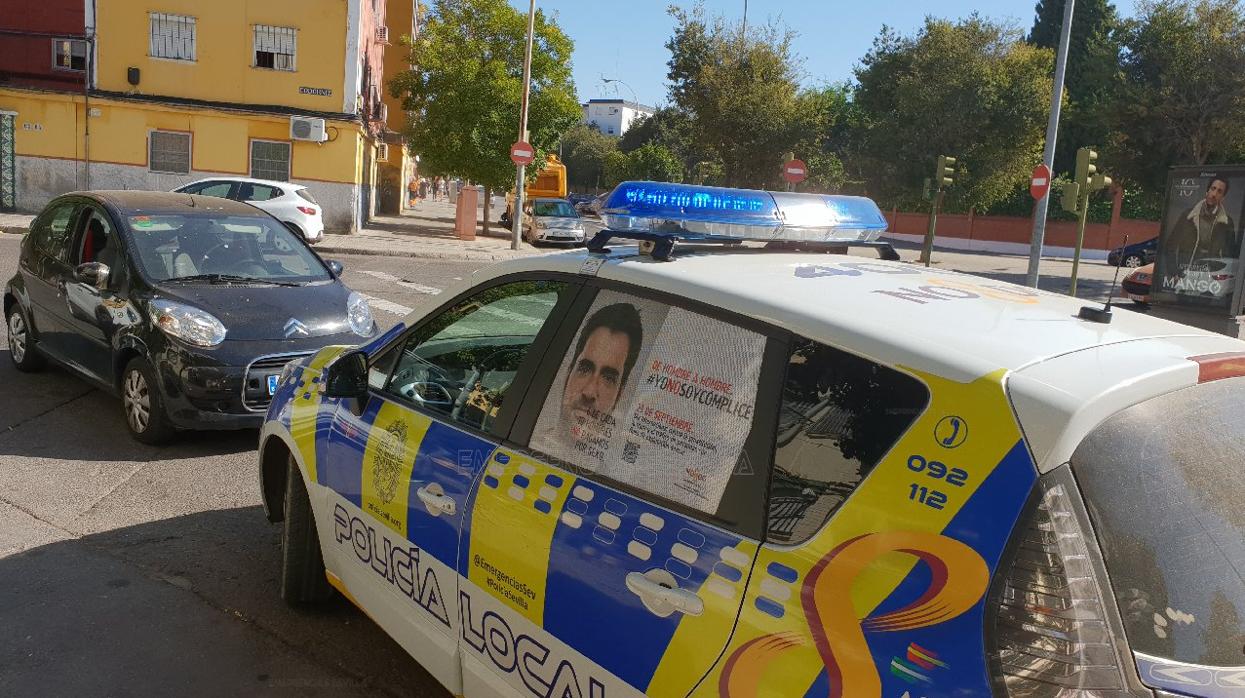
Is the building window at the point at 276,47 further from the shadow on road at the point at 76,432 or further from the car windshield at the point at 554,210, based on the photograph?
the shadow on road at the point at 76,432

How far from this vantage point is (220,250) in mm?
6980

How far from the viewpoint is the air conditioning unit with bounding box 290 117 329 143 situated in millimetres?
25156

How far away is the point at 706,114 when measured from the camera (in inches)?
1428

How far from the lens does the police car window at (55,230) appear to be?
730 cm

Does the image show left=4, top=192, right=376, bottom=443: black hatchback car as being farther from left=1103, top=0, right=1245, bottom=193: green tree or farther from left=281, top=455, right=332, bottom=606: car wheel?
left=1103, top=0, right=1245, bottom=193: green tree

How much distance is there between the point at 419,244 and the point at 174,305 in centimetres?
1861

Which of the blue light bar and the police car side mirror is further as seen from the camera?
the police car side mirror

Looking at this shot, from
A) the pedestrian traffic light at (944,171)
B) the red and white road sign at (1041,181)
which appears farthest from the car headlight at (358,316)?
the red and white road sign at (1041,181)

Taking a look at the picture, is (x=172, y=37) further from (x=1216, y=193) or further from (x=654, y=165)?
(x=654, y=165)

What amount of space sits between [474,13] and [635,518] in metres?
28.0

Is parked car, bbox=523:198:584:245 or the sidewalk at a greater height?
parked car, bbox=523:198:584:245

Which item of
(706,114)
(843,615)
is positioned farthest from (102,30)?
(843,615)

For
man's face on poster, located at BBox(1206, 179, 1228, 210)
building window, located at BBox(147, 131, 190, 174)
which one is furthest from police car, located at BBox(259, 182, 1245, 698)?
building window, located at BBox(147, 131, 190, 174)

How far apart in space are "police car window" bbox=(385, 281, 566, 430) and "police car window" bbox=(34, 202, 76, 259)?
5.16 metres
